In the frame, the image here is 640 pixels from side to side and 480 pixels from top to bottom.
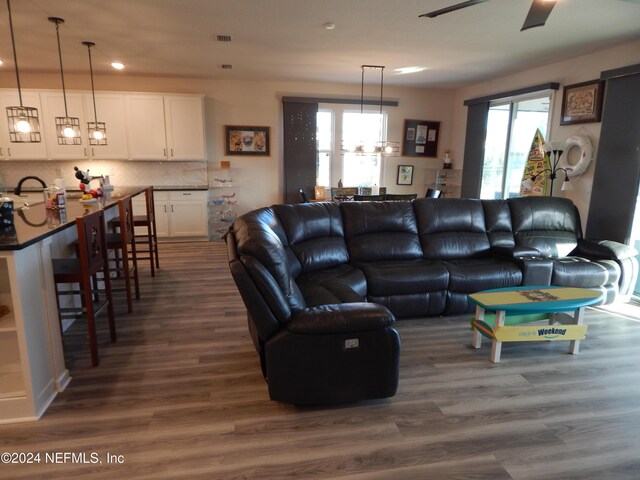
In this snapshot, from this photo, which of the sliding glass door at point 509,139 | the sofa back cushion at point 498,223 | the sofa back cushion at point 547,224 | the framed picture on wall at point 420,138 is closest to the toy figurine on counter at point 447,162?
the framed picture on wall at point 420,138

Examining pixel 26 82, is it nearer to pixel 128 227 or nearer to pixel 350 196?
pixel 128 227

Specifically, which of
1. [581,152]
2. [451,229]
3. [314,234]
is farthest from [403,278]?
[581,152]

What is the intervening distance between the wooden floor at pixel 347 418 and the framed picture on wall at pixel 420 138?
5113 mm

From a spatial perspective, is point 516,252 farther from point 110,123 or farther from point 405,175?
point 110,123

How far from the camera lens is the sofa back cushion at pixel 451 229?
3.96 meters

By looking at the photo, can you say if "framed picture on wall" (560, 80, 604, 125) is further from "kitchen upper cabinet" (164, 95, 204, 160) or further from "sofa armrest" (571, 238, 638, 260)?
"kitchen upper cabinet" (164, 95, 204, 160)

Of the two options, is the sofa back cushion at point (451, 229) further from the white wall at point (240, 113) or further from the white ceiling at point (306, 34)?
the white wall at point (240, 113)

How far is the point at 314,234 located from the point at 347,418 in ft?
5.99

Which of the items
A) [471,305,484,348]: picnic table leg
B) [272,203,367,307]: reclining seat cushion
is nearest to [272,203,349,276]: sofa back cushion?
[272,203,367,307]: reclining seat cushion

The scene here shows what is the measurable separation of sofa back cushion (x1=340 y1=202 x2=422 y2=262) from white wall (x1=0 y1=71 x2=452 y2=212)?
3135 millimetres

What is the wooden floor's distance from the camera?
6.05 feet

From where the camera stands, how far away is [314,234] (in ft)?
12.0

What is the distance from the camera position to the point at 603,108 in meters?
4.46

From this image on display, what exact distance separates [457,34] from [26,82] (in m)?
6.45
